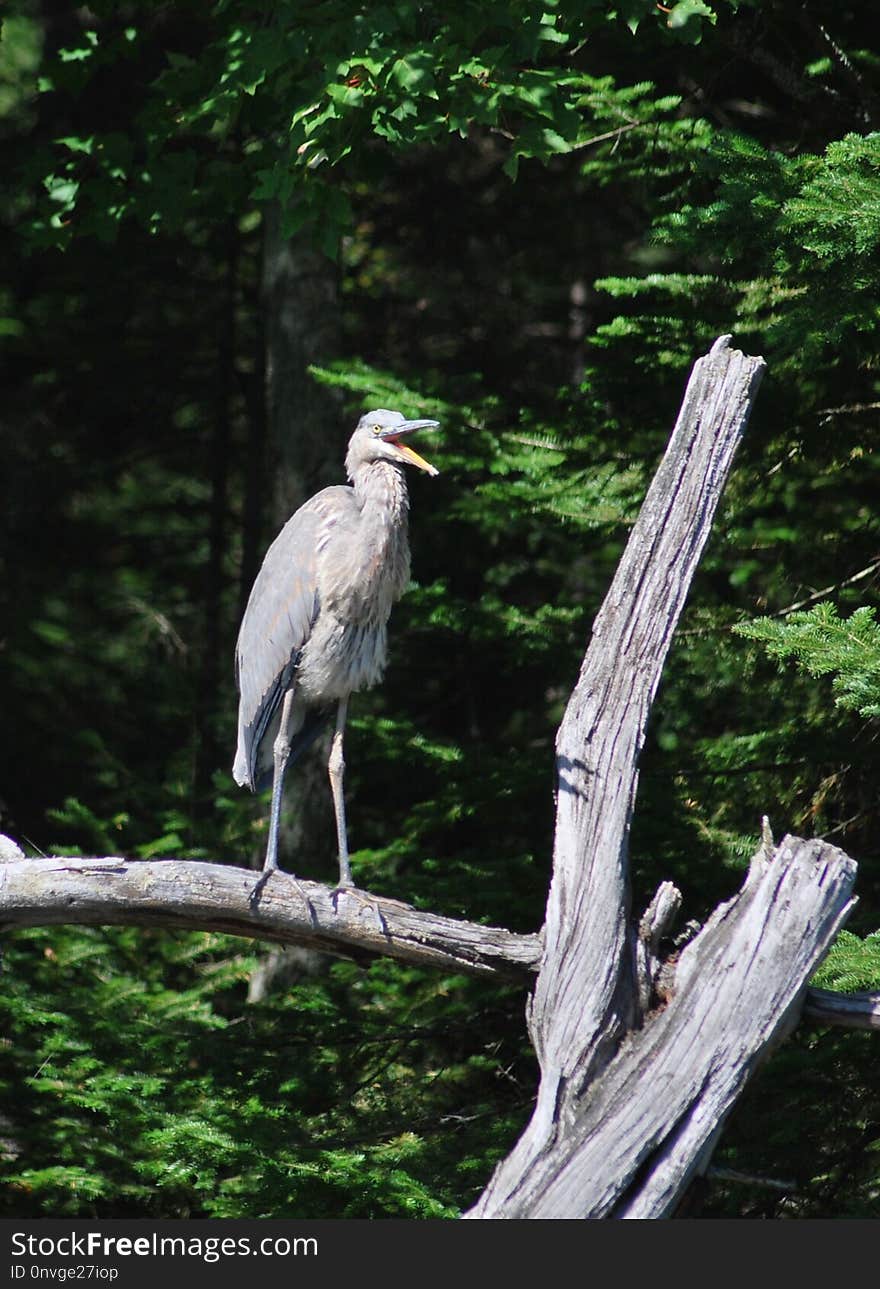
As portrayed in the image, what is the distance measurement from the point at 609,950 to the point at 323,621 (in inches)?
90.7

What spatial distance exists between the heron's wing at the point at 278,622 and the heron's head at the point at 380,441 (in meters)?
0.20

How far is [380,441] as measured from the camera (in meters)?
6.20

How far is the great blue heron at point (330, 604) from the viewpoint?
6164mm

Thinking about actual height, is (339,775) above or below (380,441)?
below

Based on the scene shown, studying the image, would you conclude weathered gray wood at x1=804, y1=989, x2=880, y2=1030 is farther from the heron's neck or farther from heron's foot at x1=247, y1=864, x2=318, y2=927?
the heron's neck

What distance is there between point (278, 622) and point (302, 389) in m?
2.52

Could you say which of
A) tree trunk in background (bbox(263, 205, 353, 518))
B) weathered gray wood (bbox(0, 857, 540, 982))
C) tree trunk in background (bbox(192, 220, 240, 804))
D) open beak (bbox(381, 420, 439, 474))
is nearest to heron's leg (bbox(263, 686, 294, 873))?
open beak (bbox(381, 420, 439, 474))

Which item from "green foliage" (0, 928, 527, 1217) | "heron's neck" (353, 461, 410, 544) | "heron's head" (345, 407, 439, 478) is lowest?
"green foliage" (0, 928, 527, 1217)

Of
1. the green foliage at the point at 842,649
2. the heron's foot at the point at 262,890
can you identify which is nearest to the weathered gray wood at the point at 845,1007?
the green foliage at the point at 842,649

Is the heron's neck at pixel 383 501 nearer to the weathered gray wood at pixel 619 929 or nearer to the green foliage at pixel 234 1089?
the weathered gray wood at pixel 619 929

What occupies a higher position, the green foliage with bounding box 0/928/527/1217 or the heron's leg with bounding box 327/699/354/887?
the heron's leg with bounding box 327/699/354/887

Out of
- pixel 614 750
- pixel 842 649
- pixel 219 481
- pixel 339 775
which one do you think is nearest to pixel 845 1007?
pixel 614 750

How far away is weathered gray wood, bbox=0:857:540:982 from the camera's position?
4551 mm

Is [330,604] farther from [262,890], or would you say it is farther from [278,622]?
[262,890]
